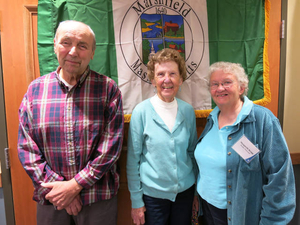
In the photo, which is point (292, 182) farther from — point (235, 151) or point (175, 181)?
point (175, 181)

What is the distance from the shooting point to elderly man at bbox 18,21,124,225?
103 cm

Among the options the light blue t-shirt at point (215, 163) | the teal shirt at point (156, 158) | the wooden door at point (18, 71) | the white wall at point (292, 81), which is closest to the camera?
the light blue t-shirt at point (215, 163)

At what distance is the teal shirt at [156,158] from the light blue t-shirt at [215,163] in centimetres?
12

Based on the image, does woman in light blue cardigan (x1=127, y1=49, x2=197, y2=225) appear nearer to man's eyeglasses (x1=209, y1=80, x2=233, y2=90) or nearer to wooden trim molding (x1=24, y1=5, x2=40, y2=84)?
man's eyeglasses (x1=209, y1=80, x2=233, y2=90)

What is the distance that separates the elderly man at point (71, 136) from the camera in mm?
1031

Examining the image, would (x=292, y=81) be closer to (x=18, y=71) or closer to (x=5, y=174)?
(x=18, y=71)

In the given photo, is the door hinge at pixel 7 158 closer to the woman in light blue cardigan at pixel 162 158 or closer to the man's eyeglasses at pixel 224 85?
the woman in light blue cardigan at pixel 162 158

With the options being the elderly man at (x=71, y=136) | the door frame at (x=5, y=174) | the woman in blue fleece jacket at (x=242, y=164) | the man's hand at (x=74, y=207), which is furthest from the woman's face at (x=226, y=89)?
the door frame at (x=5, y=174)

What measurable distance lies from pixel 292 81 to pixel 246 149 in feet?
3.74

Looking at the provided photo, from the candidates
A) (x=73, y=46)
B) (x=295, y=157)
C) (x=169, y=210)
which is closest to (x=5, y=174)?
Result: (x=73, y=46)

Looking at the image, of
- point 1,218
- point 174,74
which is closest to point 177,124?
point 174,74

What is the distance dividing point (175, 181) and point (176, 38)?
107 centimetres

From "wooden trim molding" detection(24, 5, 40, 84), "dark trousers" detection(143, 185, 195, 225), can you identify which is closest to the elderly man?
"dark trousers" detection(143, 185, 195, 225)

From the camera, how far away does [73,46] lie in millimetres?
1022
